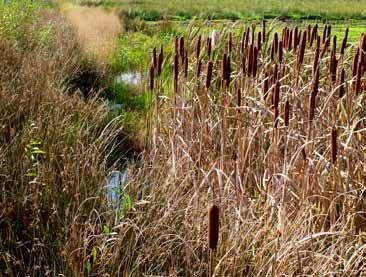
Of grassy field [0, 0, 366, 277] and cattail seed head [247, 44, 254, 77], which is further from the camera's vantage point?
cattail seed head [247, 44, 254, 77]

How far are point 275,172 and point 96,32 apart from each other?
7.71 meters

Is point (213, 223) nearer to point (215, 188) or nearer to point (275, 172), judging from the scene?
point (275, 172)

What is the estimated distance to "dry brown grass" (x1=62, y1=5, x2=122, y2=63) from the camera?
28.4 feet

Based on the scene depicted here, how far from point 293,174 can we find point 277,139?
7.0 inches

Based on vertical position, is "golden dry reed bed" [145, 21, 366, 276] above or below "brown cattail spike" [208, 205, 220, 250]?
below

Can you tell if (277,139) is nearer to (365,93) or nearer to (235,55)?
(365,93)

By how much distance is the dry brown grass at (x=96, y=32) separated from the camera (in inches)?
341

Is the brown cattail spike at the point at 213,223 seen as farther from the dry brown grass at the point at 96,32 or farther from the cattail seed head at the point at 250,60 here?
the dry brown grass at the point at 96,32

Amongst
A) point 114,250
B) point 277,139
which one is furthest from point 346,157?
point 114,250

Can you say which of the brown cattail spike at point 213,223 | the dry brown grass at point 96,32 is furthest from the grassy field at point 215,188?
the dry brown grass at point 96,32

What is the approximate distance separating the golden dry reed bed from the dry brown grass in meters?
5.26

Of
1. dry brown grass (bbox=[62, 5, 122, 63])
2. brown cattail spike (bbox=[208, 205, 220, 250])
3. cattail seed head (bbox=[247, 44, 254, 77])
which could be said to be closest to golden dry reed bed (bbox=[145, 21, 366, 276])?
cattail seed head (bbox=[247, 44, 254, 77])

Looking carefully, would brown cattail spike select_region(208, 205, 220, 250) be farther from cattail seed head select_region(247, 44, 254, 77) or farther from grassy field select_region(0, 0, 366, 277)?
cattail seed head select_region(247, 44, 254, 77)

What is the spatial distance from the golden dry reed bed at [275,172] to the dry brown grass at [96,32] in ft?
17.3
